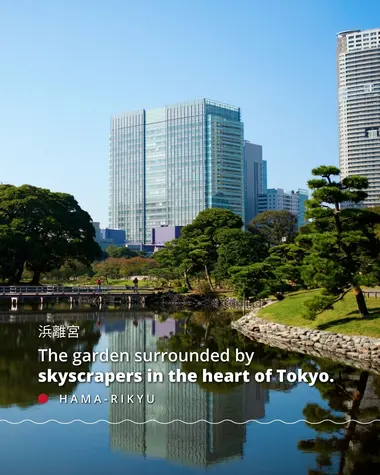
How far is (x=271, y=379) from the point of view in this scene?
18.3 metres

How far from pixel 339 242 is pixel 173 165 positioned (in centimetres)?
13111

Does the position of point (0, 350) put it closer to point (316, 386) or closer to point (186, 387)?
point (186, 387)

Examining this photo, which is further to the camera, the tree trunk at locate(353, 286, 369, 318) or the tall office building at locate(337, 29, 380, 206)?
the tall office building at locate(337, 29, 380, 206)

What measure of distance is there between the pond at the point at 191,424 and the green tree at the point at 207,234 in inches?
1191

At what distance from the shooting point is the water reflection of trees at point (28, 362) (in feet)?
53.8

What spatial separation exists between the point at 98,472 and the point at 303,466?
3.90 m

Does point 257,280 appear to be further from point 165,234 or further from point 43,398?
point 165,234

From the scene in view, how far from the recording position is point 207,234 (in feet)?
181

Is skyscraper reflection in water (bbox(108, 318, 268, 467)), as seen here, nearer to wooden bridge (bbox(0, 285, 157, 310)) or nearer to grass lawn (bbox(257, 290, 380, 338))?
grass lawn (bbox(257, 290, 380, 338))

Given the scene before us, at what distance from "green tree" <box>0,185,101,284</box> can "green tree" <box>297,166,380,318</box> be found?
3408 centimetres

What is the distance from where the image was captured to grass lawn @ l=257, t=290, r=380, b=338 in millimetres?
22531

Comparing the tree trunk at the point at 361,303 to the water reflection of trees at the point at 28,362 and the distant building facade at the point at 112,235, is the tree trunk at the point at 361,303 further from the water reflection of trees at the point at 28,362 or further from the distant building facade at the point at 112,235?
the distant building facade at the point at 112,235

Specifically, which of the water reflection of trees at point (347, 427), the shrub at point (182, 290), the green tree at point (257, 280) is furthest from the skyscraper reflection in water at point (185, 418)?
the shrub at point (182, 290)

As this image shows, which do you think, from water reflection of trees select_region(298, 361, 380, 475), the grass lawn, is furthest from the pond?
the grass lawn
